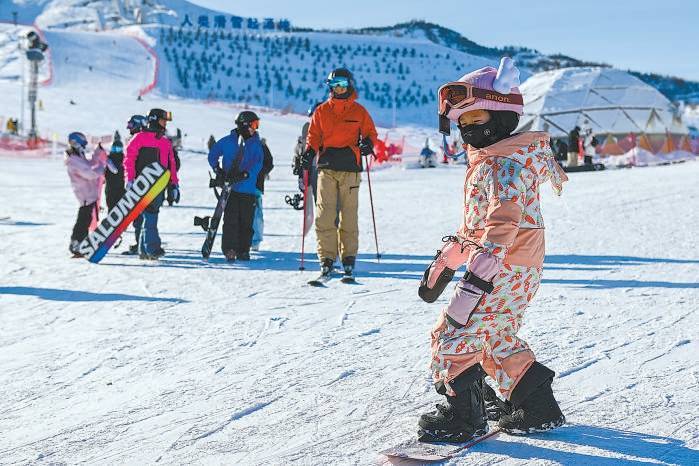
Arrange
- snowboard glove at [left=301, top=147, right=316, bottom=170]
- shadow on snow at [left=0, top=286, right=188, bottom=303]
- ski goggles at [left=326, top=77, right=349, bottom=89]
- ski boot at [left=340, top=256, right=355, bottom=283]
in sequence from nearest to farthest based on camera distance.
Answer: shadow on snow at [left=0, top=286, right=188, bottom=303] < ski goggles at [left=326, top=77, right=349, bottom=89] < snowboard glove at [left=301, top=147, right=316, bottom=170] < ski boot at [left=340, top=256, right=355, bottom=283]

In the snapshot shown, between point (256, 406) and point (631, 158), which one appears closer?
point (256, 406)

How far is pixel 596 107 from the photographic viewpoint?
1345 inches

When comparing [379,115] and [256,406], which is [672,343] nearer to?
[256,406]

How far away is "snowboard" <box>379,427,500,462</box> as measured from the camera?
2781mm

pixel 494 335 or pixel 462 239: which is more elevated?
pixel 462 239

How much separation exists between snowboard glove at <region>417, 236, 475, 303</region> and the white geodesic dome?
29.9 metres

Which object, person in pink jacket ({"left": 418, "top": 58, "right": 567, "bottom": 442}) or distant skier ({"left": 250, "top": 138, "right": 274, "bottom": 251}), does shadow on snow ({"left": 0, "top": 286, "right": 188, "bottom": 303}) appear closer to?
distant skier ({"left": 250, "top": 138, "right": 274, "bottom": 251})

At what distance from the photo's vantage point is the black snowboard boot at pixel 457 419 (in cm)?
292

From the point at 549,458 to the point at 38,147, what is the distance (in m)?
32.5

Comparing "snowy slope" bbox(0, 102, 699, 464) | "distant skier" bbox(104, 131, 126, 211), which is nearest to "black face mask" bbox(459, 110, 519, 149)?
"snowy slope" bbox(0, 102, 699, 464)

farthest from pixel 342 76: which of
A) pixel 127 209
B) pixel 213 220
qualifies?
pixel 127 209

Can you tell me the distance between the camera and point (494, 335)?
9.61 feet

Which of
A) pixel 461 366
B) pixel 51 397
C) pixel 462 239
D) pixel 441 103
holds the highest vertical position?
pixel 441 103

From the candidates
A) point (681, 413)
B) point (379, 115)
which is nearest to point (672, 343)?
point (681, 413)
